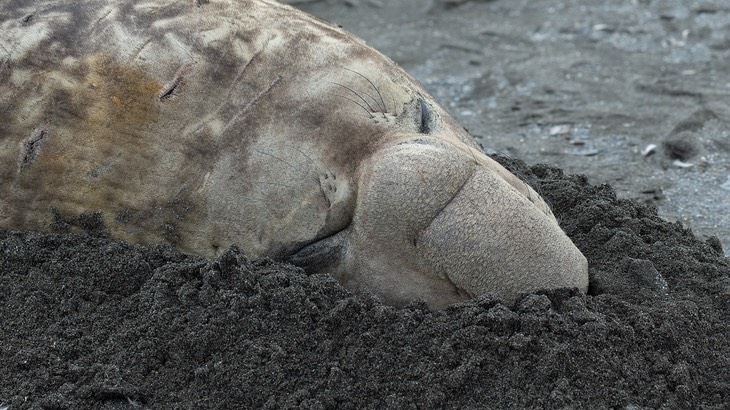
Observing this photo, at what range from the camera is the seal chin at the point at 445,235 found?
2.74 meters

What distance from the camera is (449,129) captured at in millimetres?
3098

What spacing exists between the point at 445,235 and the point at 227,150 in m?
0.71

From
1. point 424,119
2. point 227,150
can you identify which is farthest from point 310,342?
point 424,119

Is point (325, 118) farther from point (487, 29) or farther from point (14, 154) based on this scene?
point (487, 29)

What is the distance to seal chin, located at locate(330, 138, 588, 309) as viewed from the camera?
2.74 meters

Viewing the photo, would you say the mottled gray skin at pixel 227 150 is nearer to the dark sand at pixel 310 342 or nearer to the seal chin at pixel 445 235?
the seal chin at pixel 445 235

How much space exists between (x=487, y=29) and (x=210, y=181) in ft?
14.8

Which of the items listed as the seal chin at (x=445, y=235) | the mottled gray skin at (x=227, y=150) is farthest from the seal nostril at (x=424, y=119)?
the seal chin at (x=445, y=235)

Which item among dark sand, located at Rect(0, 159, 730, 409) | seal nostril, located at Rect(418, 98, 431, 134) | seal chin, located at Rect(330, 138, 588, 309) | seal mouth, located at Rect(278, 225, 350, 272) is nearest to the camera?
dark sand, located at Rect(0, 159, 730, 409)

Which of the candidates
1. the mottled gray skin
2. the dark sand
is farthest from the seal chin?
the dark sand

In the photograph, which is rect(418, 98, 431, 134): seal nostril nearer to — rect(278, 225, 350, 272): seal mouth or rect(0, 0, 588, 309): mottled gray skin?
rect(0, 0, 588, 309): mottled gray skin

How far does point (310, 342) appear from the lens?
260 centimetres

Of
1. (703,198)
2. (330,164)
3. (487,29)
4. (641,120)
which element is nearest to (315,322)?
(330,164)

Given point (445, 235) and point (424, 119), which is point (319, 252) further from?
point (424, 119)
